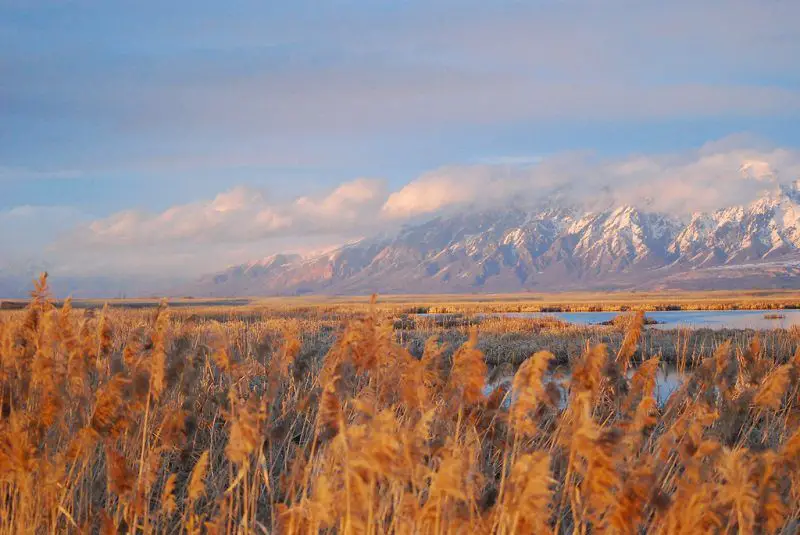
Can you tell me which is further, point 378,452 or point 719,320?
point 719,320

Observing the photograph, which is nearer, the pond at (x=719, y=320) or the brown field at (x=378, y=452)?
the brown field at (x=378, y=452)

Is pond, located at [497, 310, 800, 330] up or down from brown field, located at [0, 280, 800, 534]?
down

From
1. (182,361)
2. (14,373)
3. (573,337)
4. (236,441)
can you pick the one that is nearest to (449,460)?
(236,441)

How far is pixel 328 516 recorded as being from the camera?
309 centimetres

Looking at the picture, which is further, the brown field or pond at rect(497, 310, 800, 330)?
pond at rect(497, 310, 800, 330)

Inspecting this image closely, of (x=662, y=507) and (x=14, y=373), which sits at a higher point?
(x=14, y=373)

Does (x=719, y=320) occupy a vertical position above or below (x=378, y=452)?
below

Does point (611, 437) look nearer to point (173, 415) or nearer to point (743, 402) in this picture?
point (173, 415)

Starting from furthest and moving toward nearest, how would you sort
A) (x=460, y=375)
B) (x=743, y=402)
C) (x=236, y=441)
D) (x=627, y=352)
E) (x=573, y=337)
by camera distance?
(x=573, y=337) < (x=627, y=352) < (x=743, y=402) < (x=460, y=375) < (x=236, y=441)

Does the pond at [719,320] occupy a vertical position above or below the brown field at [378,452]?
below

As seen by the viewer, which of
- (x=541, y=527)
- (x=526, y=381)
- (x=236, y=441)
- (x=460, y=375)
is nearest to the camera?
(x=541, y=527)

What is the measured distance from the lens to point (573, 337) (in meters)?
29.0

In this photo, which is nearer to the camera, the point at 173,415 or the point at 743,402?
the point at 173,415

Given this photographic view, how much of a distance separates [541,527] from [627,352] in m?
5.36
